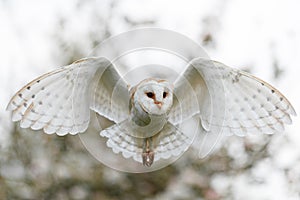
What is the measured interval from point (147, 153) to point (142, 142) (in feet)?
0.28

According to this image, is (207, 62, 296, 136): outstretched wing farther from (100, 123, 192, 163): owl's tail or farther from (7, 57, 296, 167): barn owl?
(100, 123, 192, 163): owl's tail

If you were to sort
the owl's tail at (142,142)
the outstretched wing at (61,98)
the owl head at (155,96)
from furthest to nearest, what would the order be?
the owl's tail at (142,142)
the outstretched wing at (61,98)
the owl head at (155,96)

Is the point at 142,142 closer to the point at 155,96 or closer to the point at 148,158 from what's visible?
the point at 148,158

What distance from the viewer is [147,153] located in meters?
1.88

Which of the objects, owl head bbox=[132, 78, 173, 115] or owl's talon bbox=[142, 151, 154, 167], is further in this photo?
owl's talon bbox=[142, 151, 154, 167]

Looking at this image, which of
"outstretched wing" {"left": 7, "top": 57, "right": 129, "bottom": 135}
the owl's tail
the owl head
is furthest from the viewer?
the owl's tail

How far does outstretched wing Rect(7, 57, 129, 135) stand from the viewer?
1.79 m

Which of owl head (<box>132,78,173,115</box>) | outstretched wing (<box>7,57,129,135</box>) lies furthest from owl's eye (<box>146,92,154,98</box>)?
outstretched wing (<box>7,57,129,135</box>)

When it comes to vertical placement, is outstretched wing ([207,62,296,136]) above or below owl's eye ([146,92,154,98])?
above

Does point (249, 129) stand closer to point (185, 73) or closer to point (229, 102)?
point (229, 102)

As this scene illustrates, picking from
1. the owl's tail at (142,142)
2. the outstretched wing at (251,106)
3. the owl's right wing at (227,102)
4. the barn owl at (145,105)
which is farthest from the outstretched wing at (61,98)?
the outstretched wing at (251,106)

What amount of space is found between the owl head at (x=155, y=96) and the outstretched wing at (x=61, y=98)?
0.63ft

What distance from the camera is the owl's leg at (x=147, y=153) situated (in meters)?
1.85

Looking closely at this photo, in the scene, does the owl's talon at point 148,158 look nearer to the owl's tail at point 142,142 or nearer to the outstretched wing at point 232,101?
the owl's tail at point 142,142
